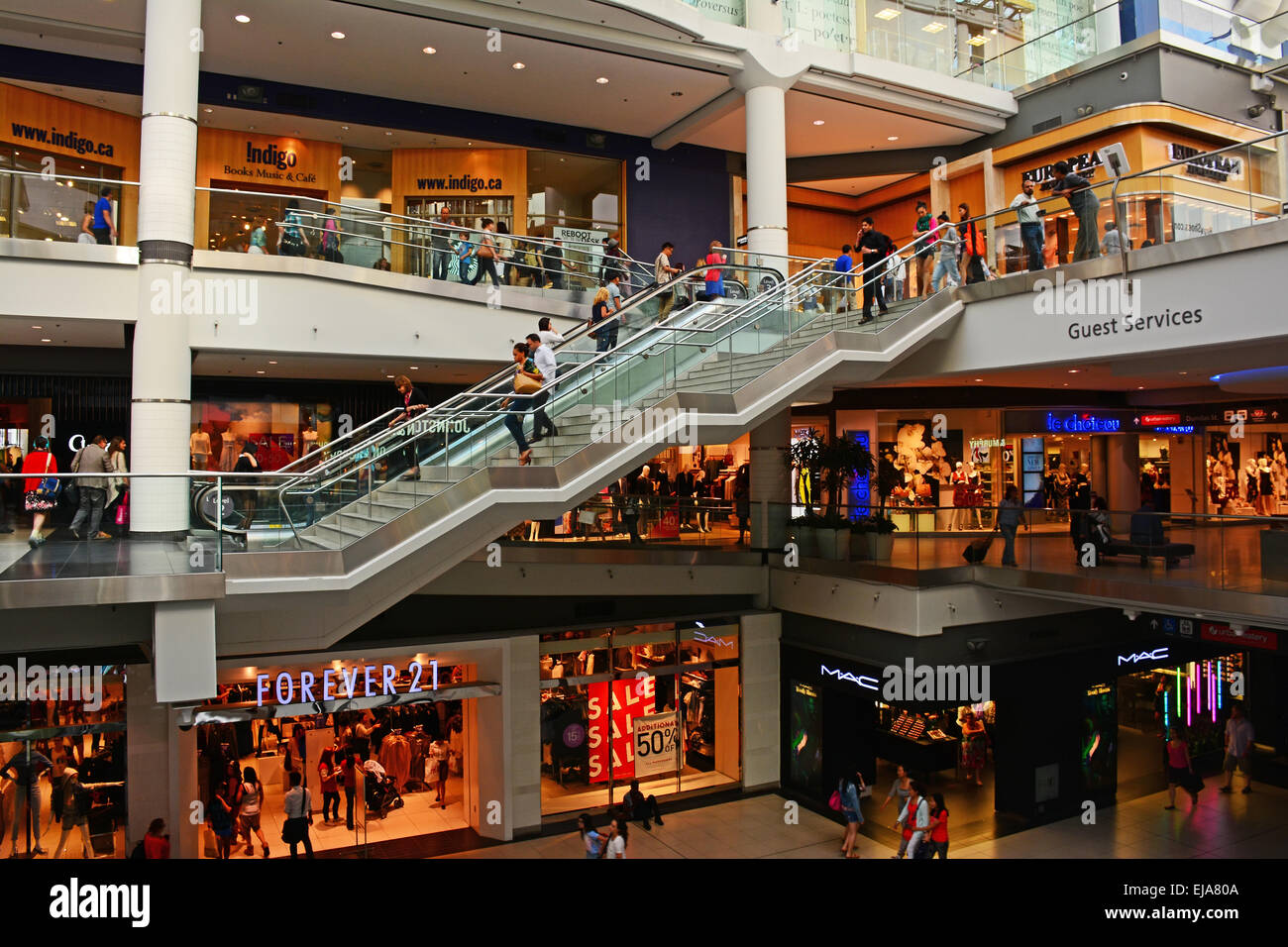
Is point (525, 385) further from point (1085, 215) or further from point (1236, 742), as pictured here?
point (1236, 742)

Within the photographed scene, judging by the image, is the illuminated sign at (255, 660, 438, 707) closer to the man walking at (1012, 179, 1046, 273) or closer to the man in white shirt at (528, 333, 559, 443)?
the man in white shirt at (528, 333, 559, 443)

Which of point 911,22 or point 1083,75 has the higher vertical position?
point 911,22

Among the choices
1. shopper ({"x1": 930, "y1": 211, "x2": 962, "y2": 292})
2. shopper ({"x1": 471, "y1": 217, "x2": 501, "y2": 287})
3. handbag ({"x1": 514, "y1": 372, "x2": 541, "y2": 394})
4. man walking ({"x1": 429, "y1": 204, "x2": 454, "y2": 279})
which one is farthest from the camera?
shopper ({"x1": 471, "y1": 217, "x2": 501, "y2": 287})

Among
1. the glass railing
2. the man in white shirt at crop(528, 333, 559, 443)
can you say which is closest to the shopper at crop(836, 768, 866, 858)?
the man in white shirt at crop(528, 333, 559, 443)

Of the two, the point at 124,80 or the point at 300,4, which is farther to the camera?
the point at 124,80

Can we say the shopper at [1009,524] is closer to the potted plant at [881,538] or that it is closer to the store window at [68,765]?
the potted plant at [881,538]

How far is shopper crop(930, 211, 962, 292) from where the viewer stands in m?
12.4

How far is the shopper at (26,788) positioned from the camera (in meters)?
11.4

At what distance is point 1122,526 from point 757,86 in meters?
10.4

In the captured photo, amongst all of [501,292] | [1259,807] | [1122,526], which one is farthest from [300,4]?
[1259,807]

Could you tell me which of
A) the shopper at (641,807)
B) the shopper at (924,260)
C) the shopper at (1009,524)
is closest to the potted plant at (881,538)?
the shopper at (1009,524)

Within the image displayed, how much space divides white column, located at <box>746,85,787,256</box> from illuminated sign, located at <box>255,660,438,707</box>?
10060 millimetres

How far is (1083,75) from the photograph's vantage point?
1853cm

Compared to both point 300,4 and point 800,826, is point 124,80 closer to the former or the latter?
point 300,4
